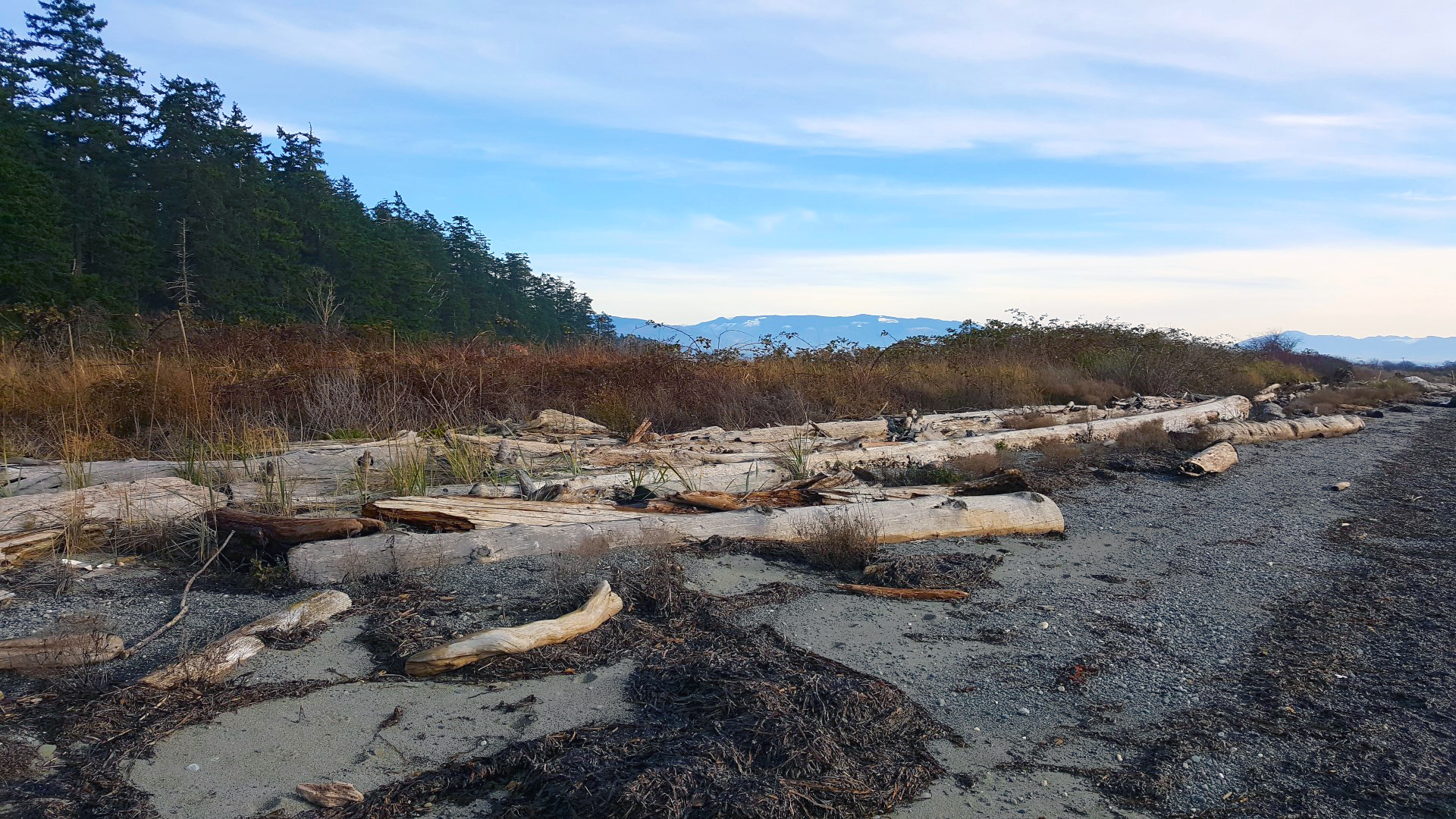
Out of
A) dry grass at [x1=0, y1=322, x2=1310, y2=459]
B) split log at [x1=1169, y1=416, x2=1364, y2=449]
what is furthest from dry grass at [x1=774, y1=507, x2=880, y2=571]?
split log at [x1=1169, y1=416, x2=1364, y2=449]

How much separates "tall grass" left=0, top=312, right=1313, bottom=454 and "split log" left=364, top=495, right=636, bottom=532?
130cm

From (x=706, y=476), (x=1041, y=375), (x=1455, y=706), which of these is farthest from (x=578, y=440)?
(x=1041, y=375)

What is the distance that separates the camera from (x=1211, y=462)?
9.51 m

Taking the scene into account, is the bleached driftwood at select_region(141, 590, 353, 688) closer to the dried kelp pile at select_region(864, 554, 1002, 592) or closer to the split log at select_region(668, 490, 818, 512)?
the split log at select_region(668, 490, 818, 512)

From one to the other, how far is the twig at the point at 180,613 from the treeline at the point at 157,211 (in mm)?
13856

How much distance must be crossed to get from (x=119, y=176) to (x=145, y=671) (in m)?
31.1

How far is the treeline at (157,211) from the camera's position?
21656mm

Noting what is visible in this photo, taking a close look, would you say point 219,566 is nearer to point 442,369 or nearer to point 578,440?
point 578,440

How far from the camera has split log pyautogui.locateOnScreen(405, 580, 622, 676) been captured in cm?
357

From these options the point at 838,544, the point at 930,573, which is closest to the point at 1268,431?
the point at 930,573

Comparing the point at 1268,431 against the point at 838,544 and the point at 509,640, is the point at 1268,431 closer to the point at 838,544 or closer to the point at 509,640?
the point at 838,544

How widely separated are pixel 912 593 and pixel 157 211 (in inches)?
1222

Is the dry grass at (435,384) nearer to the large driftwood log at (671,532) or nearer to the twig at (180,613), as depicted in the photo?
the twig at (180,613)

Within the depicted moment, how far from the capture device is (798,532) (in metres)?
5.69
